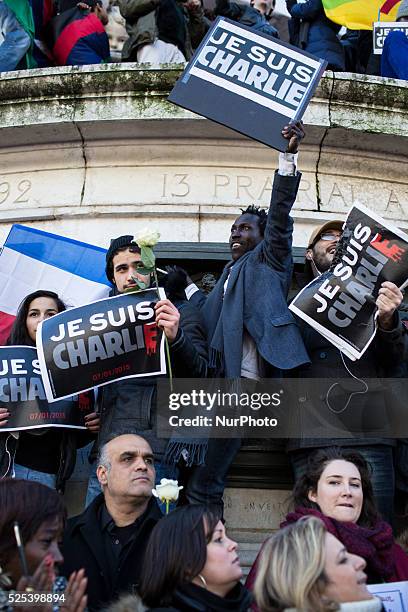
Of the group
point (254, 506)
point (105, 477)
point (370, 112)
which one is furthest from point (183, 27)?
point (105, 477)

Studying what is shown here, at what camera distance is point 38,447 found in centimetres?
780

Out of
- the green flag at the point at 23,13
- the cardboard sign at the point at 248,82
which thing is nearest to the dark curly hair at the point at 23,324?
the cardboard sign at the point at 248,82

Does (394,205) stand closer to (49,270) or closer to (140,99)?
(140,99)

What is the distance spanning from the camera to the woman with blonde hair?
4883 mm

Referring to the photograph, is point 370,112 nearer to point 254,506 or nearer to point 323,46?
point 323,46

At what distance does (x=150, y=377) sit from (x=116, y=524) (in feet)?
4.46

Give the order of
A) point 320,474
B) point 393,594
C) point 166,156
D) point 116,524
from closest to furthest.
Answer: point 393,594, point 116,524, point 320,474, point 166,156

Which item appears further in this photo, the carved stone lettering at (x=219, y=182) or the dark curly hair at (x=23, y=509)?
the carved stone lettering at (x=219, y=182)

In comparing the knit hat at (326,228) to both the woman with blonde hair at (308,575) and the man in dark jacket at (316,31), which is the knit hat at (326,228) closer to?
the woman with blonde hair at (308,575)

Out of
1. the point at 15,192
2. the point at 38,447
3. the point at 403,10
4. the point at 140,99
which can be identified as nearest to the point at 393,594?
the point at 38,447

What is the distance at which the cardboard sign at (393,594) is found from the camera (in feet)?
19.1

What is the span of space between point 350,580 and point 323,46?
7.61 meters

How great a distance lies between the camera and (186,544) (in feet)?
17.7

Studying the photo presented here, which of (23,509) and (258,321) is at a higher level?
(258,321)
